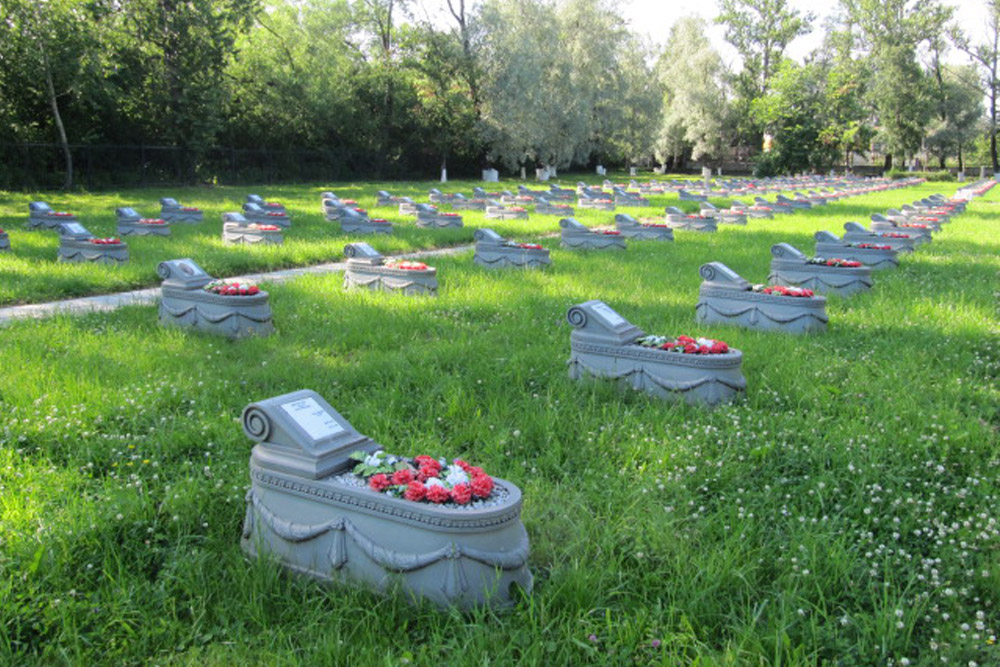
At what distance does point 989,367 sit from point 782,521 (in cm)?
388

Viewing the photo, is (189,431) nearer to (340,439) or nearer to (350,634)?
(340,439)

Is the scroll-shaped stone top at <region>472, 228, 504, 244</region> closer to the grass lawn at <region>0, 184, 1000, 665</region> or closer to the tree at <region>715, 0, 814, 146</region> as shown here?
the grass lawn at <region>0, 184, 1000, 665</region>

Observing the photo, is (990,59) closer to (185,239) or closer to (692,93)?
(692,93)

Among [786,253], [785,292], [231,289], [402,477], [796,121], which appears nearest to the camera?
[402,477]

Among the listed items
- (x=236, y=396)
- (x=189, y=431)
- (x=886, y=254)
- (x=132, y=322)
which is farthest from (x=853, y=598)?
(x=886, y=254)

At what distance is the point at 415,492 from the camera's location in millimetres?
2986

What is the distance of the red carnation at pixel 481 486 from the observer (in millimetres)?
3060

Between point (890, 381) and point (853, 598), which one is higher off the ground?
point (890, 381)

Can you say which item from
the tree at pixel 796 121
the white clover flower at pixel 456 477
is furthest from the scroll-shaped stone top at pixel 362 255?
the tree at pixel 796 121

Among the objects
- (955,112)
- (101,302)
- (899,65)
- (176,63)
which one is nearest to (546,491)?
(101,302)

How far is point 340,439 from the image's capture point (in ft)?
11.1

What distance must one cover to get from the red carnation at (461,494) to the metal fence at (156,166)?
24813 millimetres

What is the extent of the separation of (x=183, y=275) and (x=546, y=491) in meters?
5.18

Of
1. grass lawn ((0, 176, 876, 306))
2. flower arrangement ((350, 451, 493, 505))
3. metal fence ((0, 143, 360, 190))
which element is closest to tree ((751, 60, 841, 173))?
grass lawn ((0, 176, 876, 306))
